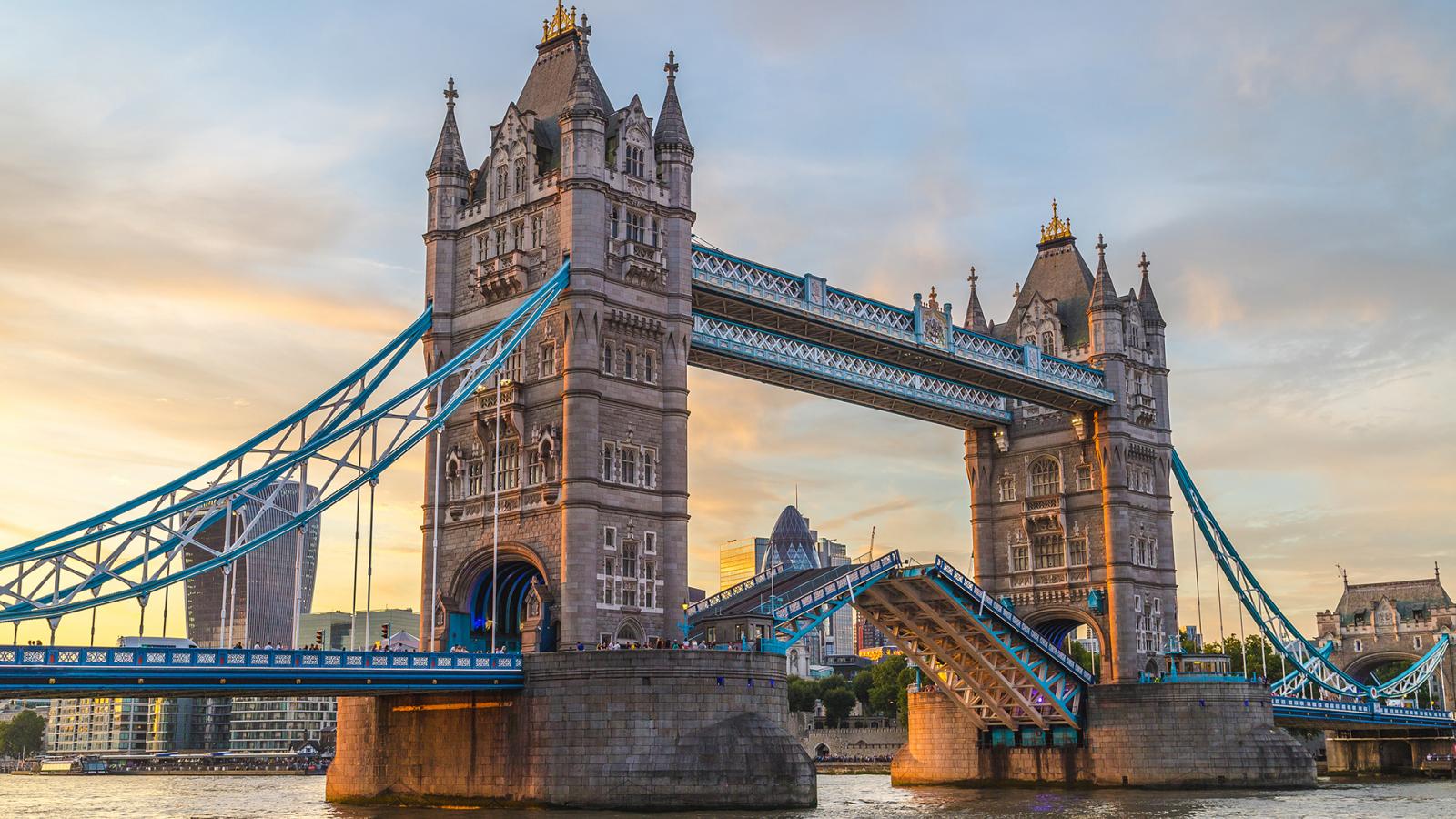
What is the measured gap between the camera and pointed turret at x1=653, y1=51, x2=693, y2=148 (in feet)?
209

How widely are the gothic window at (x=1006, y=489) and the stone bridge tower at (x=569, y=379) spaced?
34.4 m

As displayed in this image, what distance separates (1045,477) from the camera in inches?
3551

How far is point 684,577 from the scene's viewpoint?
6134 centimetres

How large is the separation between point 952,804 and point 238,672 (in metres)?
33.9

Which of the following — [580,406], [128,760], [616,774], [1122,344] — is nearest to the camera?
[616,774]

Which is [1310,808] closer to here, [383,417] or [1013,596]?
[1013,596]

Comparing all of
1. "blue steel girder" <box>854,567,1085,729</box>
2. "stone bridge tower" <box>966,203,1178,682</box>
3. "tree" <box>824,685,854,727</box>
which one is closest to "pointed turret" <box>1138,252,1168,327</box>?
"stone bridge tower" <box>966,203,1178,682</box>

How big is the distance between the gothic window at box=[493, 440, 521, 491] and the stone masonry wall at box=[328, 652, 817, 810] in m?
8.86

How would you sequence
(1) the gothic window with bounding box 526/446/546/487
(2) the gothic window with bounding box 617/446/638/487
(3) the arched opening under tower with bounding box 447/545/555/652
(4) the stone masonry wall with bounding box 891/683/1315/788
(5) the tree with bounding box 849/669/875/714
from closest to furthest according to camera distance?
(1) the gothic window with bounding box 526/446/546/487 < (2) the gothic window with bounding box 617/446/638/487 < (3) the arched opening under tower with bounding box 447/545/555/652 < (4) the stone masonry wall with bounding box 891/683/1315/788 < (5) the tree with bounding box 849/669/875/714

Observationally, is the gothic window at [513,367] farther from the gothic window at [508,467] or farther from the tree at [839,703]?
the tree at [839,703]

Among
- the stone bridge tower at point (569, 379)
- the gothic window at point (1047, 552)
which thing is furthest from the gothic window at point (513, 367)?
the gothic window at point (1047, 552)

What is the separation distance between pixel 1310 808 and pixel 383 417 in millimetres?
39904

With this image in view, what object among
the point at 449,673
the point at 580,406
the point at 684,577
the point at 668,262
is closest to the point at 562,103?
the point at 668,262

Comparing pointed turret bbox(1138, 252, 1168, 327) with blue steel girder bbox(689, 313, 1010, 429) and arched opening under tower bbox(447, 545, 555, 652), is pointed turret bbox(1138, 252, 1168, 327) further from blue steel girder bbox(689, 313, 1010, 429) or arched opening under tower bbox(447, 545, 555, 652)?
arched opening under tower bbox(447, 545, 555, 652)
